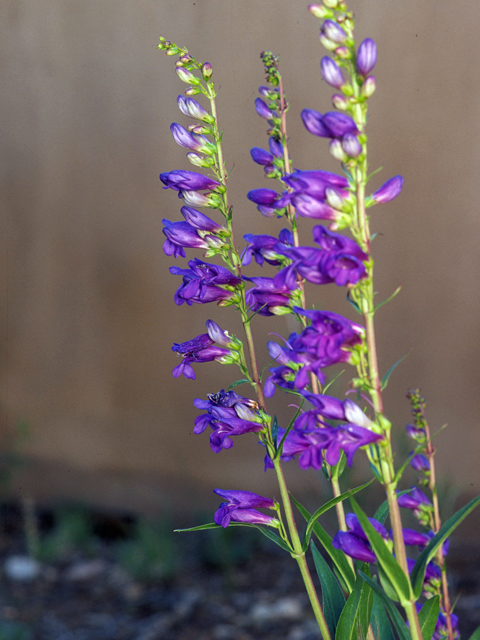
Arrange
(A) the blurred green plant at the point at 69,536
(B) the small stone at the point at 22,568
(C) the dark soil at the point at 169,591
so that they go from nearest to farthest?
(C) the dark soil at the point at 169,591
(B) the small stone at the point at 22,568
(A) the blurred green plant at the point at 69,536

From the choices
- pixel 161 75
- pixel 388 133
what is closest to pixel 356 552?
pixel 388 133

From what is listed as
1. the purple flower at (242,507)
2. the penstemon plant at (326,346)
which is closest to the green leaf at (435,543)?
the penstemon plant at (326,346)

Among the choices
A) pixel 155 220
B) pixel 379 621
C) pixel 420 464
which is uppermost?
pixel 155 220

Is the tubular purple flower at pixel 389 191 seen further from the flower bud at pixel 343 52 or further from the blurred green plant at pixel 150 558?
the blurred green plant at pixel 150 558

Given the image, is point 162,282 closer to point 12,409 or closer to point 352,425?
point 12,409

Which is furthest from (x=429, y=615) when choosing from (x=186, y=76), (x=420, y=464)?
(x=186, y=76)

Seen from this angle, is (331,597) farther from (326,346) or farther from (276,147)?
(276,147)

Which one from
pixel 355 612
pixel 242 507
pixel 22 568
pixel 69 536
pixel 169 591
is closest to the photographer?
pixel 355 612
